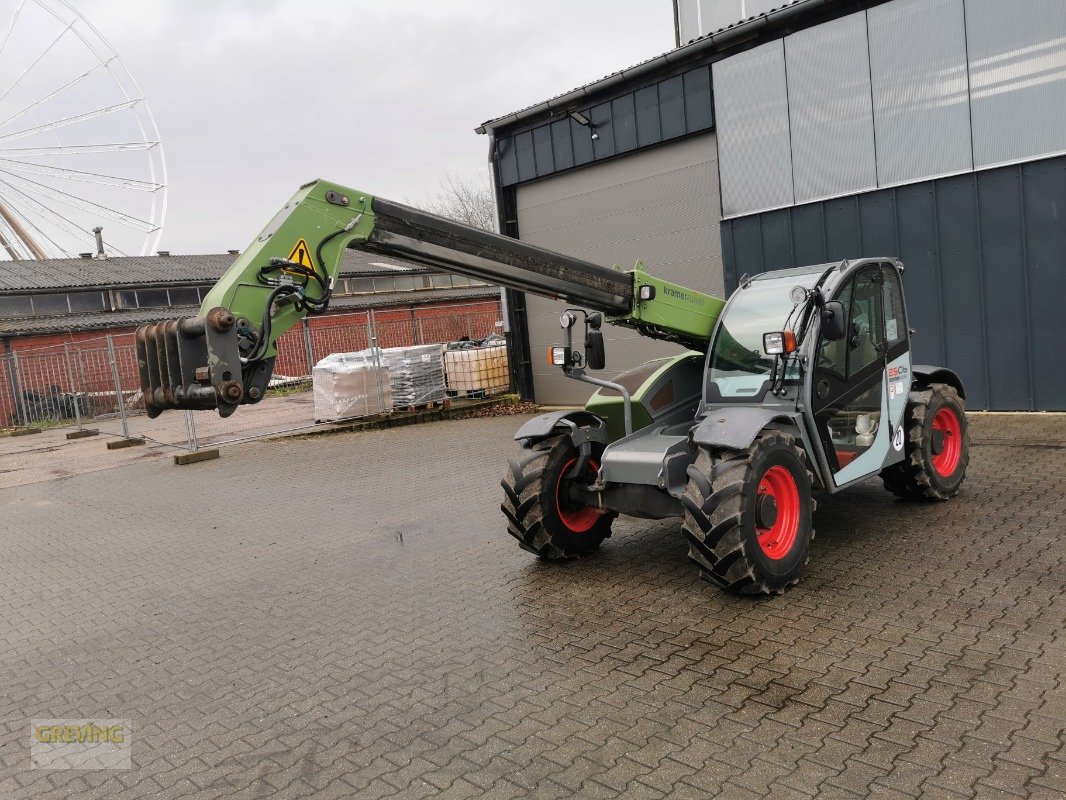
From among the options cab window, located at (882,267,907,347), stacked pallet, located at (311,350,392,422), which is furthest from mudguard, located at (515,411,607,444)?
stacked pallet, located at (311,350,392,422)

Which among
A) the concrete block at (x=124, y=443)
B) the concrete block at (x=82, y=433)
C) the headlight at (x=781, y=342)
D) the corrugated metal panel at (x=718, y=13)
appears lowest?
the concrete block at (x=124, y=443)

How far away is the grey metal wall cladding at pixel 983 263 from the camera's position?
1081 centimetres

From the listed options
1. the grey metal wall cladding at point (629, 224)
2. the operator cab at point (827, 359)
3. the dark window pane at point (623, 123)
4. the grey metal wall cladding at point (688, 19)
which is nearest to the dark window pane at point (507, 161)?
the grey metal wall cladding at point (629, 224)

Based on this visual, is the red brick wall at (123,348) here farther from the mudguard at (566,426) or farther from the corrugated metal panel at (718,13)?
the mudguard at (566,426)

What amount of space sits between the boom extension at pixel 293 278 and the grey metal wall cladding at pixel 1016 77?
7.98 metres

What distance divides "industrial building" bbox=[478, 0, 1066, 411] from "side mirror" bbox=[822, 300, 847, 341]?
677 centimetres

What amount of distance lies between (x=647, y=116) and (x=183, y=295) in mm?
27886

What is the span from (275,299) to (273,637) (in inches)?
95.0

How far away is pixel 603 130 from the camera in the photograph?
15.5m

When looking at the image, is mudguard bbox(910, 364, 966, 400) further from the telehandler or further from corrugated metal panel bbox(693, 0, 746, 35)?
corrugated metal panel bbox(693, 0, 746, 35)

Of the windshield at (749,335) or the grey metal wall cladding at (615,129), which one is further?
the grey metal wall cladding at (615,129)

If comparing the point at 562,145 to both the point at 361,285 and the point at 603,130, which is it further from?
the point at 361,285

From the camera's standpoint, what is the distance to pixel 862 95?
12047mm

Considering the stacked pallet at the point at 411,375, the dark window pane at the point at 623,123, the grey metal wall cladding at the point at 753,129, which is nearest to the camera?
the grey metal wall cladding at the point at 753,129
